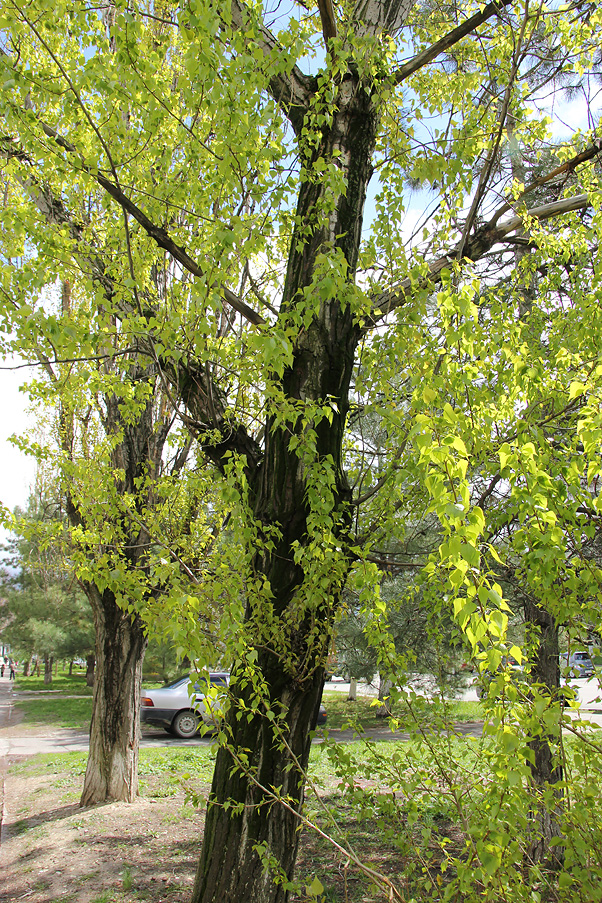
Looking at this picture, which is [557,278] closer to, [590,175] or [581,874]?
[590,175]

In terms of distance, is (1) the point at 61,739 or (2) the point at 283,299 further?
(1) the point at 61,739

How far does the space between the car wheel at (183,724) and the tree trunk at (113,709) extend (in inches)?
273

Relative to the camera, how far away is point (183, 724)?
13617mm

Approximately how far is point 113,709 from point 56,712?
12.3m

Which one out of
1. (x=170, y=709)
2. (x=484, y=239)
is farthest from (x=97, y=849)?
(x=170, y=709)

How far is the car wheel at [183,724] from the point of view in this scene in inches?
531

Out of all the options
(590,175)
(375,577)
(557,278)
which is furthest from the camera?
(590,175)

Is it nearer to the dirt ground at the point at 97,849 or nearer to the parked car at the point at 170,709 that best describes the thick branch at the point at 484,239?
the dirt ground at the point at 97,849

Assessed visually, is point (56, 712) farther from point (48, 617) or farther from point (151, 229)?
point (151, 229)

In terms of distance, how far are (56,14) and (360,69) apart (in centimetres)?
193

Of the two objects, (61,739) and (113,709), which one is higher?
(113,709)

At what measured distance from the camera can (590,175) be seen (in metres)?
4.36

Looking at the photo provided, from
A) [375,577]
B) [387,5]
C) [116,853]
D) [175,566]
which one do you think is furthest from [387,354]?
[116,853]

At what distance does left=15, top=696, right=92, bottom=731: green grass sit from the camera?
14930 millimetres
